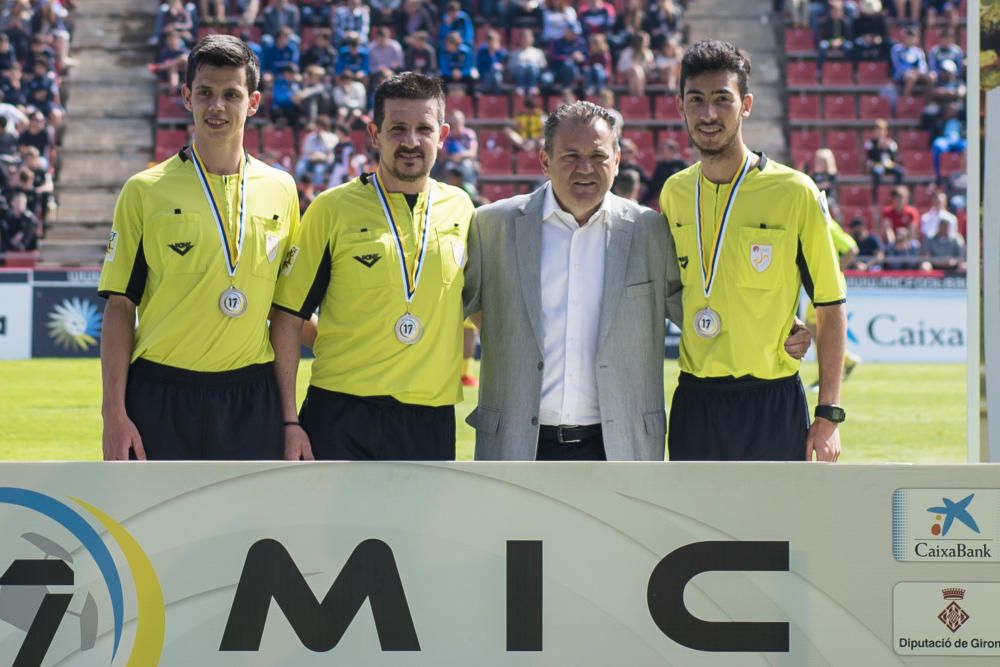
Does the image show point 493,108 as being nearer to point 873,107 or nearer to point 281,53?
point 281,53

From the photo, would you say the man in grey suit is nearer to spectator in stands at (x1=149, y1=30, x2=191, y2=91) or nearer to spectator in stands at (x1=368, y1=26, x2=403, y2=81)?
spectator in stands at (x1=368, y1=26, x2=403, y2=81)

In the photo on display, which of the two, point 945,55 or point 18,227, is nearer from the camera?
point 18,227

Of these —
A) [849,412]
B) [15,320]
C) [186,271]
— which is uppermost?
[186,271]

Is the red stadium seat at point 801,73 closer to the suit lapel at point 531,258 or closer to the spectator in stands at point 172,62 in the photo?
the spectator in stands at point 172,62

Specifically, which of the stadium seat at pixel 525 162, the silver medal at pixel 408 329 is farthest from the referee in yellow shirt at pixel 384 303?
the stadium seat at pixel 525 162

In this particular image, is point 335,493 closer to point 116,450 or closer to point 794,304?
point 116,450

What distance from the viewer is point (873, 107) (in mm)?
23609

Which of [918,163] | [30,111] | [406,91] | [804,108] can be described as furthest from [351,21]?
[406,91]

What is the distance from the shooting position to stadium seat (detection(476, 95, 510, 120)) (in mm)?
22688

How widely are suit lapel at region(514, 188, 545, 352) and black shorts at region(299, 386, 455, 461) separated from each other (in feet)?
1.60

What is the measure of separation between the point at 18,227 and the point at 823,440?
17022mm

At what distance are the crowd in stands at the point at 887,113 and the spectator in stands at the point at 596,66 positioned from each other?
3.51 meters

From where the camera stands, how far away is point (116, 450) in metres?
4.37

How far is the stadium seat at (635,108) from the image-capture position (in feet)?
74.5
